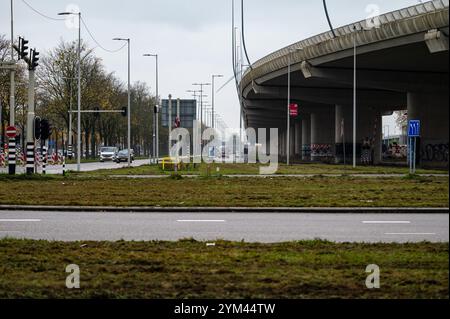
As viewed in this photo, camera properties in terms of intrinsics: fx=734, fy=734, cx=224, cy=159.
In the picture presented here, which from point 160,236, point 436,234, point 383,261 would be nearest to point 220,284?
point 383,261

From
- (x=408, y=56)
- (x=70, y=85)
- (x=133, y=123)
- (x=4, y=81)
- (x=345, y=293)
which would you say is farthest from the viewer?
(x=133, y=123)

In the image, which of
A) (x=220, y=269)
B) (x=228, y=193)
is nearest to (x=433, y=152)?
(x=228, y=193)

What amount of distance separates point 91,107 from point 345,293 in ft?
205

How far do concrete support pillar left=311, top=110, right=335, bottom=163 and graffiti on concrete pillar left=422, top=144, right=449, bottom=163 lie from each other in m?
29.6

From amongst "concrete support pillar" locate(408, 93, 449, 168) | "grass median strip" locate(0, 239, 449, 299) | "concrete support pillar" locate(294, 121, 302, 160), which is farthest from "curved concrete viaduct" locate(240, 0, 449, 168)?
"concrete support pillar" locate(294, 121, 302, 160)

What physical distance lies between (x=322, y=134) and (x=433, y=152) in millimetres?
34574

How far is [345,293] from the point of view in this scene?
682cm

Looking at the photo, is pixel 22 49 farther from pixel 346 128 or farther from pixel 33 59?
pixel 346 128

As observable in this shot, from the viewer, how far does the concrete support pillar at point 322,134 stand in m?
85.7

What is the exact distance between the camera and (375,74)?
55.5m

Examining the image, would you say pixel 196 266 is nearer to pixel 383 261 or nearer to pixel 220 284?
pixel 220 284

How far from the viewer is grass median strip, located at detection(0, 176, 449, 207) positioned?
61.3ft

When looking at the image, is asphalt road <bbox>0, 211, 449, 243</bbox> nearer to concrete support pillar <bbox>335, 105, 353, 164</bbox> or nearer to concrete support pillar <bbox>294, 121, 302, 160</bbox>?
concrete support pillar <bbox>335, 105, 353, 164</bbox>

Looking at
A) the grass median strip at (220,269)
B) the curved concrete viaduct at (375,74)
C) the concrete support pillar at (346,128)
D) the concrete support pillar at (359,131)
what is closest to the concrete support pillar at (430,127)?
the curved concrete viaduct at (375,74)
